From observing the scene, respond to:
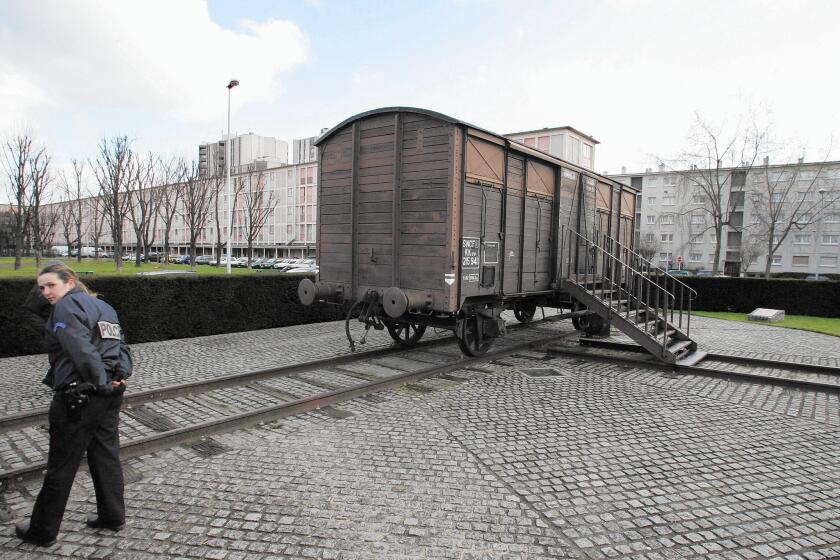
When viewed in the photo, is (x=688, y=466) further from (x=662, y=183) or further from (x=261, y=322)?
(x=662, y=183)

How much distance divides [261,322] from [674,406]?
31.3 ft

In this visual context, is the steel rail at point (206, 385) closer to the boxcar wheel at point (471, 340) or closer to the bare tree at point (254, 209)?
the boxcar wheel at point (471, 340)

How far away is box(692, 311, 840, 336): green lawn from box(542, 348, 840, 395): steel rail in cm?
818

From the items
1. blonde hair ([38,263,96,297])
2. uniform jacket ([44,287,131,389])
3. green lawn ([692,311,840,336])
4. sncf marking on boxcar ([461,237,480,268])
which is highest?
sncf marking on boxcar ([461,237,480,268])

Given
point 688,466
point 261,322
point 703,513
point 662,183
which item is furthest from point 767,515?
point 662,183

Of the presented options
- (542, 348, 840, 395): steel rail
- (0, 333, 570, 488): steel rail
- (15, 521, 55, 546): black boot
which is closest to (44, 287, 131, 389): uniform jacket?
(15, 521, 55, 546): black boot

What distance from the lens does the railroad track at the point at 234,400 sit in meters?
4.66

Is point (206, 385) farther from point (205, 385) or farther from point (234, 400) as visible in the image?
point (234, 400)

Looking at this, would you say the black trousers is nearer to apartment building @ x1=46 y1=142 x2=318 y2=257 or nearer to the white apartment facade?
the white apartment facade

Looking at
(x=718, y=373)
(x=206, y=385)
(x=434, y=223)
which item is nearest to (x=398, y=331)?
(x=434, y=223)

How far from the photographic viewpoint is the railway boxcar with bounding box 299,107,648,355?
24.1 feet

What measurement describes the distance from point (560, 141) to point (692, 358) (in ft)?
58.1

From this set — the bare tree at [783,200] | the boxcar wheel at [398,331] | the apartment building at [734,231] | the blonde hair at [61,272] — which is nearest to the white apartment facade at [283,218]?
the apartment building at [734,231]

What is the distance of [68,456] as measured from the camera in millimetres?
3141
